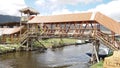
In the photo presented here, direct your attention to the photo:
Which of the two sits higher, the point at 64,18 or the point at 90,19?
the point at 64,18

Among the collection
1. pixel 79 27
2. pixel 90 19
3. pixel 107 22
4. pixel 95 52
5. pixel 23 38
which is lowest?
pixel 95 52

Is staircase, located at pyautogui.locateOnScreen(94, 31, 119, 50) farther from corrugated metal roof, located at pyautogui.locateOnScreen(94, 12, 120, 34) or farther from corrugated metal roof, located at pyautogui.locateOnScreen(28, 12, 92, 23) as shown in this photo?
corrugated metal roof, located at pyautogui.locateOnScreen(28, 12, 92, 23)

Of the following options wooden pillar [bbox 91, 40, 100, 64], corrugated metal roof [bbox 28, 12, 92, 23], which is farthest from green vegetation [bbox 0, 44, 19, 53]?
wooden pillar [bbox 91, 40, 100, 64]

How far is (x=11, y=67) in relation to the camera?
39656 millimetres

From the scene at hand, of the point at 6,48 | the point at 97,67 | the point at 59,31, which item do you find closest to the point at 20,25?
the point at 6,48

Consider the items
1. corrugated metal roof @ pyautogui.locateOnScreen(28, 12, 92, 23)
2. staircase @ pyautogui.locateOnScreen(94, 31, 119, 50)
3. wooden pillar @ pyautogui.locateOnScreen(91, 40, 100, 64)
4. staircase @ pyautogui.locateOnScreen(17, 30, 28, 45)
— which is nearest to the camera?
staircase @ pyautogui.locateOnScreen(94, 31, 119, 50)

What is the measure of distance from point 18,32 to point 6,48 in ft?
37.9

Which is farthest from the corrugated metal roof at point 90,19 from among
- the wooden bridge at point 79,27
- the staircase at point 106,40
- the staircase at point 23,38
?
the staircase at point 23,38

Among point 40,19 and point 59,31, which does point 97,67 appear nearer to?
point 59,31

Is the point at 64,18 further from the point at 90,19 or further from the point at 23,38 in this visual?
the point at 23,38

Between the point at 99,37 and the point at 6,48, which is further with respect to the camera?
the point at 6,48

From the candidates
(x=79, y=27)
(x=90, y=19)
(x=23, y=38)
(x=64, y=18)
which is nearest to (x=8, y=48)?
(x=23, y=38)

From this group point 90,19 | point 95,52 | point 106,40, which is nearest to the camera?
point 106,40

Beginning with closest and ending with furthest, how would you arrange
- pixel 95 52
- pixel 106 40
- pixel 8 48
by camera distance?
pixel 106 40
pixel 95 52
pixel 8 48
